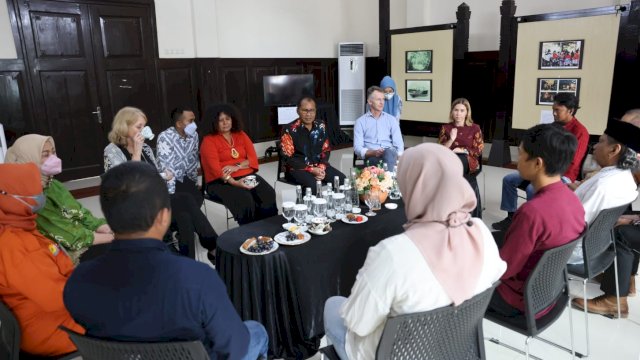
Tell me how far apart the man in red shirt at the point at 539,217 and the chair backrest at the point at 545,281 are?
0.05 metres

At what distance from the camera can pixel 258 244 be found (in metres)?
2.10

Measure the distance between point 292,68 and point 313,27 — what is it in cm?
94

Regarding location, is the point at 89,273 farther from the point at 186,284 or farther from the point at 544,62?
the point at 544,62

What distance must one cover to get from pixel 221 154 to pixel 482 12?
16.6 feet

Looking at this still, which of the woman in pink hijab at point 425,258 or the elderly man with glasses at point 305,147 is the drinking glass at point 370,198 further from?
the elderly man with glasses at point 305,147

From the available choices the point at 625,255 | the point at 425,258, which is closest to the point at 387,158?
the point at 625,255

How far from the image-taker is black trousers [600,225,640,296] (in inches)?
101

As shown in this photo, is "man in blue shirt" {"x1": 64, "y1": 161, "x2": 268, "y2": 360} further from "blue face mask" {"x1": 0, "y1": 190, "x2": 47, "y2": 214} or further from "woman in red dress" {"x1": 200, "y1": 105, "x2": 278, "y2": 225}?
"woman in red dress" {"x1": 200, "y1": 105, "x2": 278, "y2": 225}

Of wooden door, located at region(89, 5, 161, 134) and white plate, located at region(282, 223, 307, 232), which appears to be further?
wooden door, located at region(89, 5, 161, 134)

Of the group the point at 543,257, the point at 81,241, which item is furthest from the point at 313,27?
the point at 543,257

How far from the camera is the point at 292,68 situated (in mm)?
7645

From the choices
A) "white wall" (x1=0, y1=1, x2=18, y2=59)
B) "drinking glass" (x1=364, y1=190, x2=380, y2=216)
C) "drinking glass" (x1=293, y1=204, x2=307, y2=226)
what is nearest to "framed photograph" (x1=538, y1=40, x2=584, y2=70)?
"drinking glass" (x1=364, y1=190, x2=380, y2=216)

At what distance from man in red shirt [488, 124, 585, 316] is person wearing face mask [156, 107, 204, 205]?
251 centimetres

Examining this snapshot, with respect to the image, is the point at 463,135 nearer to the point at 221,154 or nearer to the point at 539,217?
the point at 221,154
